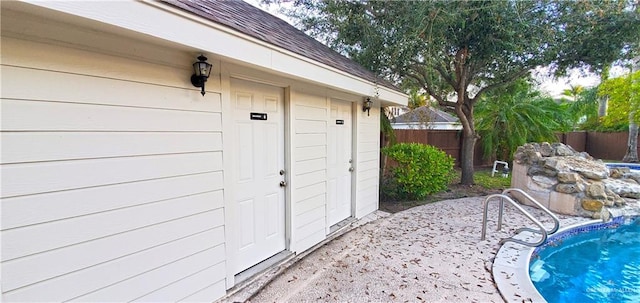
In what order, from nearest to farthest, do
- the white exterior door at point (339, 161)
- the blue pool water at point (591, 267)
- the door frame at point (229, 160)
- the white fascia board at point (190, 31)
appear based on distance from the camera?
the white fascia board at point (190, 31) < the door frame at point (229, 160) < the blue pool water at point (591, 267) < the white exterior door at point (339, 161)

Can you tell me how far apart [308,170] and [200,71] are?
203 cm

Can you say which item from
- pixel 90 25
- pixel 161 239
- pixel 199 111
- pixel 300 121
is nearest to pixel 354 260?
pixel 300 121

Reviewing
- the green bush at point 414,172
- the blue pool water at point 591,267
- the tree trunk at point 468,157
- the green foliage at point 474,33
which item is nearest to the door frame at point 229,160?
the blue pool water at point 591,267

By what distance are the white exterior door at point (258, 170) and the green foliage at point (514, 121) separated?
9355 millimetres

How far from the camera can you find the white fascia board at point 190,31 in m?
1.64

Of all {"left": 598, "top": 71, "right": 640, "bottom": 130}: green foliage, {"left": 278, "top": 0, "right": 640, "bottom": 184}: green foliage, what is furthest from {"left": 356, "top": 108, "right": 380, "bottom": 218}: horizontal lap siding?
{"left": 598, "top": 71, "right": 640, "bottom": 130}: green foliage

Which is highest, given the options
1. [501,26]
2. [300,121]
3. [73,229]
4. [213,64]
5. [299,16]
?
[299,16]

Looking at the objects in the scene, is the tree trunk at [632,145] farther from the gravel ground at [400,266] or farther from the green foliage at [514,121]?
the gravel ground at [400,266]

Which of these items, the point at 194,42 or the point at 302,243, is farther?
the point at 302,243

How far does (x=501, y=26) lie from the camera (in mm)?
6035

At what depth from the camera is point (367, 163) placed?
5.87 metres

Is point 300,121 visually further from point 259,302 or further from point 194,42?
point 259,302

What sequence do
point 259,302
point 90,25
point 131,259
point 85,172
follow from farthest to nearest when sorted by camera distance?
point 259,302 → point 131,259 → point 85,172 → point 90,25

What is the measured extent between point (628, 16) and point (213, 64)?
8.21m
